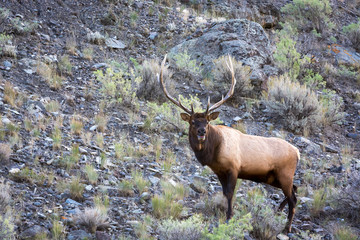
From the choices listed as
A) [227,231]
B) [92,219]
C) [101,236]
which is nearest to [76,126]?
[92,219]

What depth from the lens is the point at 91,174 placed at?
6730mm

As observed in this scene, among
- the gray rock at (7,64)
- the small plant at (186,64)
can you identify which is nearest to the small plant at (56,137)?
the gray rock at (7,64)

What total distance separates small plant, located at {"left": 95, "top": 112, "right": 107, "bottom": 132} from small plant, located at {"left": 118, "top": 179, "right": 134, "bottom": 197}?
2.19m

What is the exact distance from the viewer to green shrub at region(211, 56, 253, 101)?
11281 millimetres

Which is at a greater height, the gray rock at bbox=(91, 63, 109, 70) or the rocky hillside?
the rocky hillside

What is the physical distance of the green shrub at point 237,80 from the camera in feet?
37.0

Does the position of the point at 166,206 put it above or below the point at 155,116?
above

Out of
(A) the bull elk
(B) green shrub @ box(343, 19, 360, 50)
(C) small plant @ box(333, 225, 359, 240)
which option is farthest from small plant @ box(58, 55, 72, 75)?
(B) green shrub @ box(343, 19, 360, 50)

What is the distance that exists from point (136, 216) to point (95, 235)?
0.90m

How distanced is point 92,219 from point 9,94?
4588mm

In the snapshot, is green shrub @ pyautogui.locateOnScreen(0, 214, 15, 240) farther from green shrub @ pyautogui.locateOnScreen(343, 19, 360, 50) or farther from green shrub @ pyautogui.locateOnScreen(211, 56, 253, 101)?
green shrub @ pyautogui.locateOnScreen(343, 19, 360, 50)

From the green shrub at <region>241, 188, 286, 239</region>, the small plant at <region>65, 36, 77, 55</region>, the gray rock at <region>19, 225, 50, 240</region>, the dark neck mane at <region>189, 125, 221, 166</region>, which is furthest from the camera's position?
the small plant at <region>65, 36, 77, 55</region>

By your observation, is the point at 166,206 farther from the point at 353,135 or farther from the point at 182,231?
the point at 353,135

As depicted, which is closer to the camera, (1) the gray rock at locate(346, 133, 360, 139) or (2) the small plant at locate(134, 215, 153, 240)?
(2) the small plant at locate(134, 215, 153, 240)
